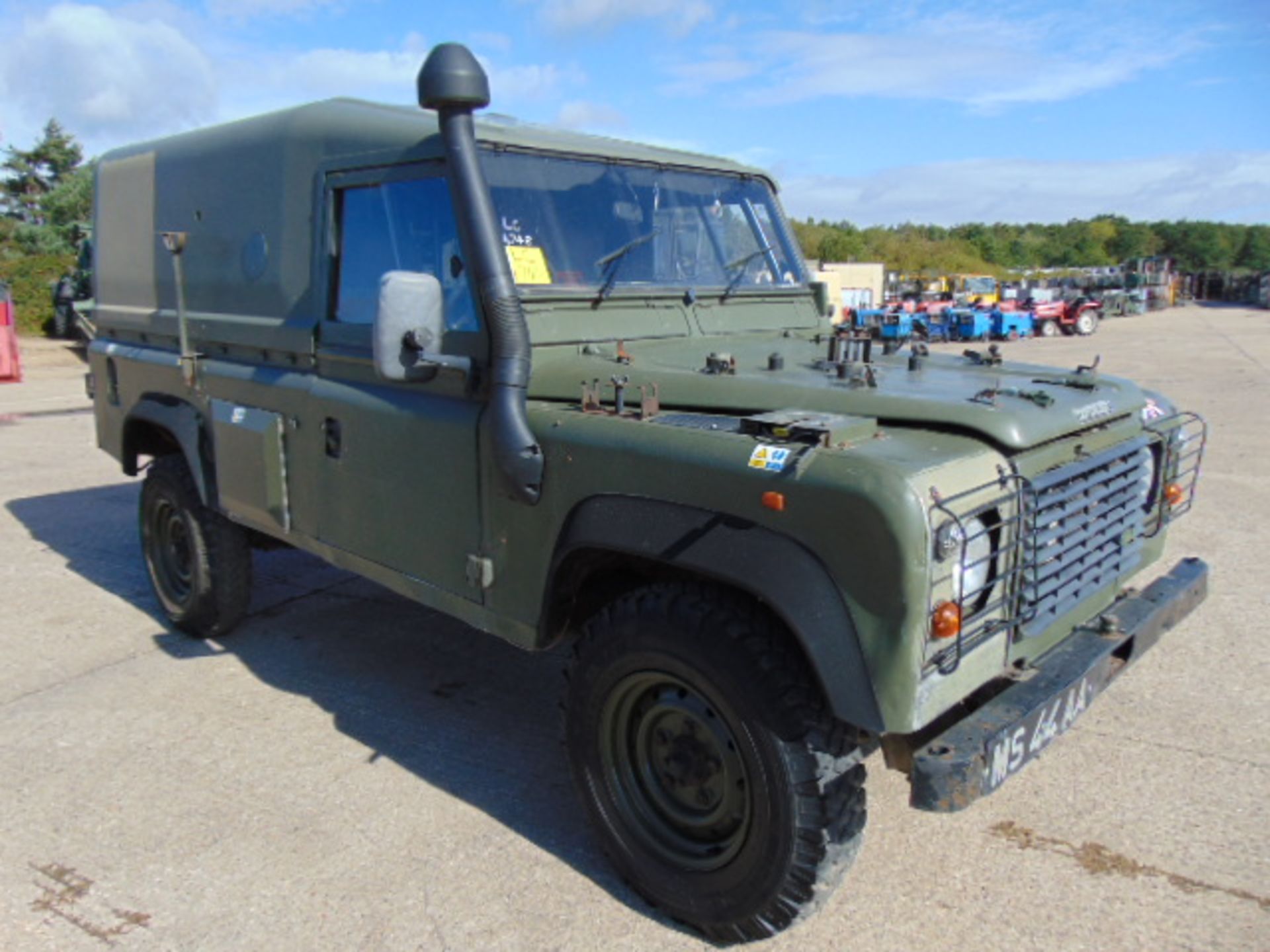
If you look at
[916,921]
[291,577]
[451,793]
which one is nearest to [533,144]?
[451,793]

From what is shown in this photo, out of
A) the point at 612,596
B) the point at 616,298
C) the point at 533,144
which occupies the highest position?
the point at 533,144

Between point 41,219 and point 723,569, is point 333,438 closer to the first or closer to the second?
point 723,569

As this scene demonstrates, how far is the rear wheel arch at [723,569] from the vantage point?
231 cm

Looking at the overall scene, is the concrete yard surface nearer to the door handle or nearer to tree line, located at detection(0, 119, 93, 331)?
the door handle

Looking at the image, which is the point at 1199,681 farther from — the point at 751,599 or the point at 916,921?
the point at 751,599

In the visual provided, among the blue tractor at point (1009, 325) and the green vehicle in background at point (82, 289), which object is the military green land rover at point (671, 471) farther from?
the blue tractor at point (1009, 325)

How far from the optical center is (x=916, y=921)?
286 cm

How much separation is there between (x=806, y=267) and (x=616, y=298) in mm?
1300

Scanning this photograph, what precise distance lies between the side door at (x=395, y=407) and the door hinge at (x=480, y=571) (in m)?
0.03

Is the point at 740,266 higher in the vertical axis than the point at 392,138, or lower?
lower

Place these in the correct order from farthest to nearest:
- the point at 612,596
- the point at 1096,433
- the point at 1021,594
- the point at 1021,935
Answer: the point at 612,596 < the point at 1096,433 < the point at 1021,935 < the point at 1021,594

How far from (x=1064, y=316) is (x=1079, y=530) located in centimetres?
3087

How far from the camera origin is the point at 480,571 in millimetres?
3258

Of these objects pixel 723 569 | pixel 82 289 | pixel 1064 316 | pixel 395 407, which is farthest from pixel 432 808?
pixel 1064 316
